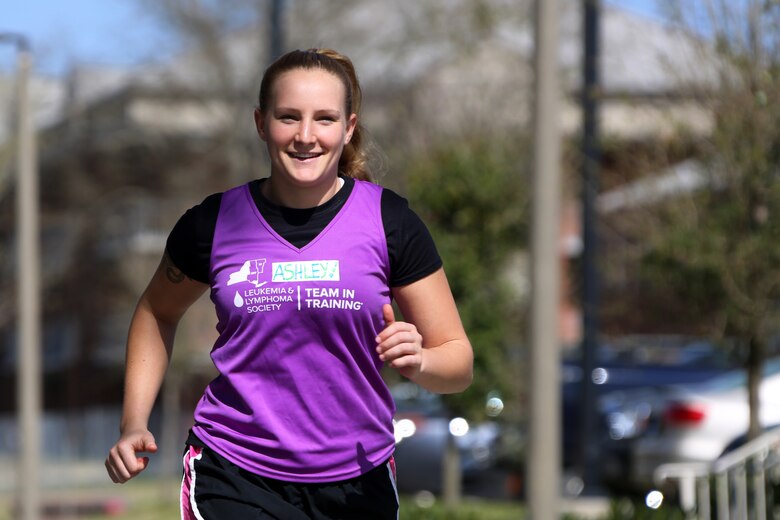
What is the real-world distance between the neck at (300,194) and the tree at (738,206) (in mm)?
6681

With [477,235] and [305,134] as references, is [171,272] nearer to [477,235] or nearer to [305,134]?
[305,134]

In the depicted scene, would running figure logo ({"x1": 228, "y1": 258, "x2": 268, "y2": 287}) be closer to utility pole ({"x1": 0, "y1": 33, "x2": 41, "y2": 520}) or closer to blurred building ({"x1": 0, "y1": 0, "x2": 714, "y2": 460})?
blurred building ({"x1": 0, "y1": 0, "x2": 714, "y2": 460})

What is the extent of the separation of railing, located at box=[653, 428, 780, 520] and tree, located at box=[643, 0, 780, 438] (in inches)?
32.3

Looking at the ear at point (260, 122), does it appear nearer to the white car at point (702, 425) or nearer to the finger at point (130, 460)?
the finger at point (130, 460)

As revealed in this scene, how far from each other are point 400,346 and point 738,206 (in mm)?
7385

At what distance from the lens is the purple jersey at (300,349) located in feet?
10.5

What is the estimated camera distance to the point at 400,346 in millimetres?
3004

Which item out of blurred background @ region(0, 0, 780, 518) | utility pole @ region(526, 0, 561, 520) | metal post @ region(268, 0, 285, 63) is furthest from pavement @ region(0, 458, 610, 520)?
utility pole @ region(526, 0, 561, 520)

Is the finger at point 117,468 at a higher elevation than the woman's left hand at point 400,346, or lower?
lower

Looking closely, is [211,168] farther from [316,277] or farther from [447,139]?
[316,277]

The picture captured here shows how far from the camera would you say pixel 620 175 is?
40.7 ft

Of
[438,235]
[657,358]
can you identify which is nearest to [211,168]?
[657,358]

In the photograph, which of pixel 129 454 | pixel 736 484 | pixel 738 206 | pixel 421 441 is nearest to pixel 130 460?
pixel 129 454

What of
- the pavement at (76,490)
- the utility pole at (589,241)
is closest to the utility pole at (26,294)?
the pavement at (76,490)
